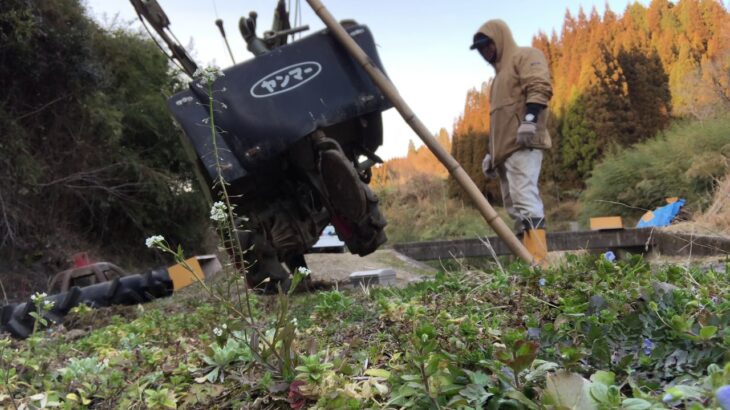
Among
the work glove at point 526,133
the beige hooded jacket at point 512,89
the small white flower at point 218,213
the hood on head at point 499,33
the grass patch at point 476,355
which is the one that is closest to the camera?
the grass patch at point 476,355

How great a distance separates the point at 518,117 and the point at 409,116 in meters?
1.04

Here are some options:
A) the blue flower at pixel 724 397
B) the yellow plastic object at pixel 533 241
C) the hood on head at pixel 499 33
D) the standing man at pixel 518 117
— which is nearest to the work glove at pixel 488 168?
the standing man at pixel 518 117

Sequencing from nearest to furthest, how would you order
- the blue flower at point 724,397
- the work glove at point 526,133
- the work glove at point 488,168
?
the blue flower at point 724,397 → the work glove at point 526,133 → the work glove at point 488,168

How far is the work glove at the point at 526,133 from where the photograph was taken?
3.79 m

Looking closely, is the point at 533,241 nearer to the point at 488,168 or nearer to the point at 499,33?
the point at 488,168

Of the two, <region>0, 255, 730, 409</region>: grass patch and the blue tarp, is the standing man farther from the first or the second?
the blue tarp

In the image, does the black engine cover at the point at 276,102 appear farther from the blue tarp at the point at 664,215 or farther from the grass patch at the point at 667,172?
the grass patch at the point at 667,172

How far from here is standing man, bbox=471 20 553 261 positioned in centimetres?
386

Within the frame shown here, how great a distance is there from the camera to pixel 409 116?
3.49 meters

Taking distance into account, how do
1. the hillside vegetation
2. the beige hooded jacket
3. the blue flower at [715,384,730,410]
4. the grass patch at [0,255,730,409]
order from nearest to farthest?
the blue flower at [715,384,730,410]
the grass patch at [0,255,730,409]
the beige hooded jacket
the hillside vegetation

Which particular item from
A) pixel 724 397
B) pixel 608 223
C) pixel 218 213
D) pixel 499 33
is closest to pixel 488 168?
pixel 499 33

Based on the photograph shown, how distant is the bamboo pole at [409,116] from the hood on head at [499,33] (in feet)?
3.50

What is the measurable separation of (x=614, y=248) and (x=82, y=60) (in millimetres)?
8479

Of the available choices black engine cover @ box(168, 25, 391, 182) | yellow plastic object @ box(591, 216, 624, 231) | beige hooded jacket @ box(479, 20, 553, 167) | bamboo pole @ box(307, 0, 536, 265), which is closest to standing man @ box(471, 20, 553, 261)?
beige hooded jacket @ box(479, 20, 553, 167)
